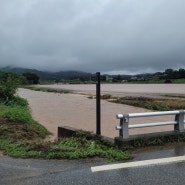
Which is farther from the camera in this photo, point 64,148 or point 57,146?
point 57,146

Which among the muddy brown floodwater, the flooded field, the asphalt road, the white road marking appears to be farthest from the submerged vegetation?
the flooded field

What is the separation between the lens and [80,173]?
5.07 meters

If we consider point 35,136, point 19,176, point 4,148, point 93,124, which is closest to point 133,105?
point 93,124

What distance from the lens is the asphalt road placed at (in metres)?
4.67

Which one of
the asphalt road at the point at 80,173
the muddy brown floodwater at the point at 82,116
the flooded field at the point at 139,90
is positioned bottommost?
the flooded field at the point at 139,90

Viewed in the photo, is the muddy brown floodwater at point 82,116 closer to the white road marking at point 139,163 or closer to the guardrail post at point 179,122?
the guardrail post at point 179,122

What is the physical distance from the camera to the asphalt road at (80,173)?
15.3 ft

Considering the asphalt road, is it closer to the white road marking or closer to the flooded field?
the white road marking

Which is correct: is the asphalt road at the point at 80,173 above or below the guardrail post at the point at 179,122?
below

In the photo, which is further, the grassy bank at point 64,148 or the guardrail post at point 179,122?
the guardrail post at point 179,122

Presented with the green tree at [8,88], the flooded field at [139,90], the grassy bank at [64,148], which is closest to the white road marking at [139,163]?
the grassy bank at [64,148]

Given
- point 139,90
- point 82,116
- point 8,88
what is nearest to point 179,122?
point 82,116

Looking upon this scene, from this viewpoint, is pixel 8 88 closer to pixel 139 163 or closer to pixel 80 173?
pixel 139 163

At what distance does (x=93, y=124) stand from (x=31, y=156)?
297 inches
